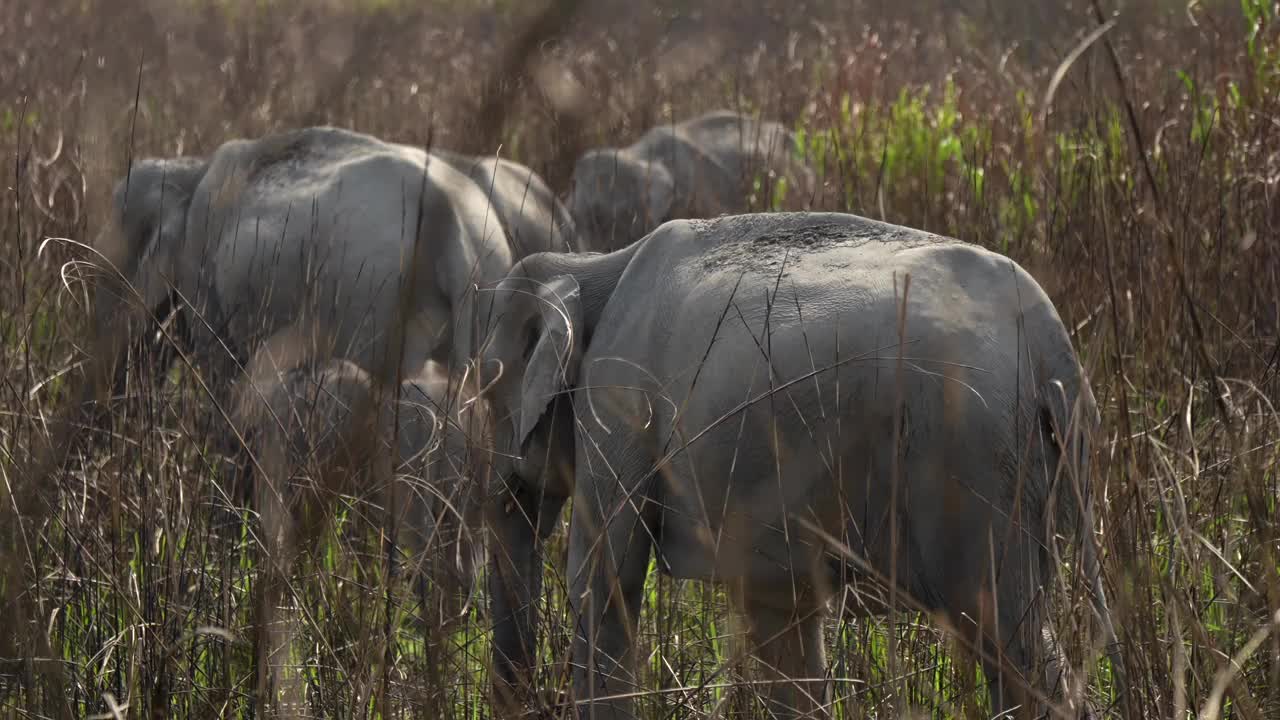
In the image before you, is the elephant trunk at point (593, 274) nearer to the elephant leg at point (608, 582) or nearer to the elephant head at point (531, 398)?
the elephant head at point (531, 398)

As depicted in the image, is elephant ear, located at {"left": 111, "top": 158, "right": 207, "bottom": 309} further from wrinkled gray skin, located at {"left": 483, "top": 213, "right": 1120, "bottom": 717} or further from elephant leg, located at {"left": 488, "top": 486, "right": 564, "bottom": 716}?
wrinkled gray skin, located at {"left": 483, "top": 213, "right": 1120, "bottom": 717}

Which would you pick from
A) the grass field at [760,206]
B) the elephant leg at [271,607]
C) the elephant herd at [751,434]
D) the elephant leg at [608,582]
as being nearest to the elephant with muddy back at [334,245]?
the grass field at [760,206]

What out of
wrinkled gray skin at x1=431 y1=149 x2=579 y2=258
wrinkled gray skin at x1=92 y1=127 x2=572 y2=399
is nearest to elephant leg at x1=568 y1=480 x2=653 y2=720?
wrinkled gray skin at x1=92 y1=127 x2=572 y2=399

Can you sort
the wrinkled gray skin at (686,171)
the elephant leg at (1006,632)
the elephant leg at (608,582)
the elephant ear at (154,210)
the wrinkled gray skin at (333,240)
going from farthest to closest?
the wrinkled gray skin at (686,171), the elephant ear at (154,210), the wrinkled gray skin at (333,240), the elephant leg at (608,582), the elephant leg at (1006,632)

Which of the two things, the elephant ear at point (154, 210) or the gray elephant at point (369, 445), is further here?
the elephant ear at point (154, 210)

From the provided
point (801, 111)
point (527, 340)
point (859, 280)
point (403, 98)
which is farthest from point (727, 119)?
point (859, 280)

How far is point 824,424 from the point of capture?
1874 millimetres

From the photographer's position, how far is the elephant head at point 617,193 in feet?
16.4

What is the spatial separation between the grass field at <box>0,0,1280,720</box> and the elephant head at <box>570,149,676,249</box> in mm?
268

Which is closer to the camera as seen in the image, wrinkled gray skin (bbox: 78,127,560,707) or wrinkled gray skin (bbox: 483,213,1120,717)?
wrinkled gray skin (bbox: 483,213,1120,717)

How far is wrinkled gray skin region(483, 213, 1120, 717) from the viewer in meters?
1.81

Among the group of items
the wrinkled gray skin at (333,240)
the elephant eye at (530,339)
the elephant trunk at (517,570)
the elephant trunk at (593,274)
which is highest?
the elephant trunk at (593,274)

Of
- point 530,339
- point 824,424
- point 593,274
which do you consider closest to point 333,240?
point 530,339

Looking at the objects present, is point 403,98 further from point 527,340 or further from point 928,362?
point 928,362
